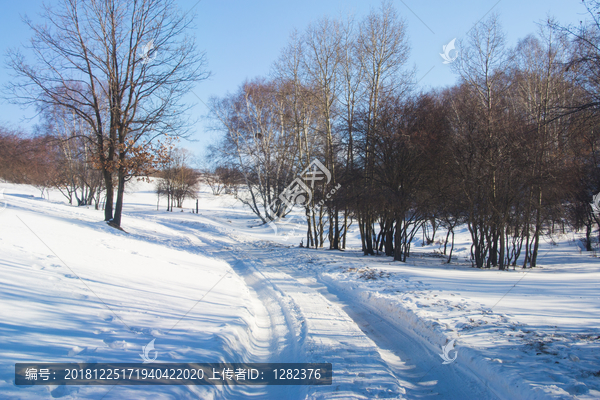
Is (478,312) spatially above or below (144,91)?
below

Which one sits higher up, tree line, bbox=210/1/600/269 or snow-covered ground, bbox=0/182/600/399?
tree line, bbox=210/1/600/269

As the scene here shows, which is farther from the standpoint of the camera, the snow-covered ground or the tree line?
the tree line

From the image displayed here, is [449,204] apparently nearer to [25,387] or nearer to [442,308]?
[442,308]

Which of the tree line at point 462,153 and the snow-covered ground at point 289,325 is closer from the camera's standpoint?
the snow-covered ground at point 289,325

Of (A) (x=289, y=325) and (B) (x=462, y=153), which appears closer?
(A) (x=289, y=325)

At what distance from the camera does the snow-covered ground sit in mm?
3510

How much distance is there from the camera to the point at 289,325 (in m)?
5.78

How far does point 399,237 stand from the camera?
14.4 m

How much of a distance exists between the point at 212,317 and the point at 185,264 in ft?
14.9

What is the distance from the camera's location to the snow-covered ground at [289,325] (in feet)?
11.5

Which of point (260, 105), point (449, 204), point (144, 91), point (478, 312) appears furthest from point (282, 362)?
point (260, 105)

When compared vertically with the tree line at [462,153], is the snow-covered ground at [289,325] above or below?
below

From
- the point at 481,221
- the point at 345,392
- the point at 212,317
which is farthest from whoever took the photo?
the point at 481,221

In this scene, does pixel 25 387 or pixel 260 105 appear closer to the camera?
pixel 25 387
